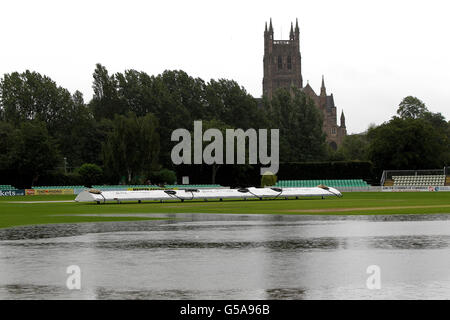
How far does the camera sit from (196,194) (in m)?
56.1

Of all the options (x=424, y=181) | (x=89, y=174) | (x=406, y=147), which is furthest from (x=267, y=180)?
(x=406, y=147)

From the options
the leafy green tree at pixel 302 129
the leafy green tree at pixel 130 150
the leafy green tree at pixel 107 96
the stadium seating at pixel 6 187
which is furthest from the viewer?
the leafy green tree at pixel 302 129

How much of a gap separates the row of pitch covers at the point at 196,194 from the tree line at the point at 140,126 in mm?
33069

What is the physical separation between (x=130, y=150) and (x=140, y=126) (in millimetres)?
3431

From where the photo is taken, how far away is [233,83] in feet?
425

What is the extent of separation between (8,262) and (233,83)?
116m

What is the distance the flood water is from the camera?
11.1 m

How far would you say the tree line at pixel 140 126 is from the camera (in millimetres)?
90688

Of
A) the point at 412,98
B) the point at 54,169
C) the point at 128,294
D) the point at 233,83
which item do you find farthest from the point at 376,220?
the point at 412,98

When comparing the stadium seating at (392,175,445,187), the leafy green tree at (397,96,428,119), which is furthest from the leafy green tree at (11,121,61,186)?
the leafy green tree at (397,96,428,119)

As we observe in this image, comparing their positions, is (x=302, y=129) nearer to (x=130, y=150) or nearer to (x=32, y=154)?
(x=130, y=150)

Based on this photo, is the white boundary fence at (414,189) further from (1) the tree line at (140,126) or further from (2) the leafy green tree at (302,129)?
(2) the leafy green tree at (302,129)

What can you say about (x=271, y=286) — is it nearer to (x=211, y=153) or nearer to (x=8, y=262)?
(x=8, y=262)

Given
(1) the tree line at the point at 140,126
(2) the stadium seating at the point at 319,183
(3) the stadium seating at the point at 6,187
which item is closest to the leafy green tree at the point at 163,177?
(1) the tree line at the point at 140,126
